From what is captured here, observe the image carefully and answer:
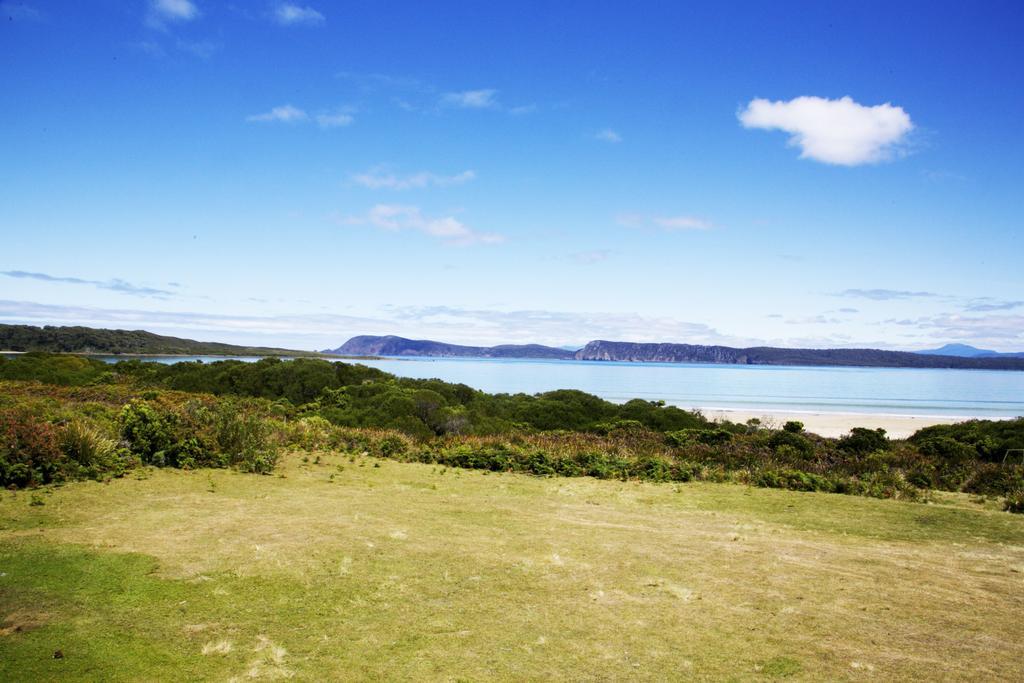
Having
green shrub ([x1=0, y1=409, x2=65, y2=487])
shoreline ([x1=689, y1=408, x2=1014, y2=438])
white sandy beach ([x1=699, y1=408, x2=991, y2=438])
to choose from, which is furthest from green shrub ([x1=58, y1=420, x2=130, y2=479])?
shoreline ([x1=689, y1=408, x2=1014, y2=438])

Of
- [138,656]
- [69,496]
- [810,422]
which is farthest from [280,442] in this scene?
[810,422]

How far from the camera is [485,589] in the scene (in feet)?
21.1

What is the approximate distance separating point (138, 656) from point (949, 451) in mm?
18547

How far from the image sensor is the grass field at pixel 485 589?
4.92 m

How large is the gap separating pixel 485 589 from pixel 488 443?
9.98 metres

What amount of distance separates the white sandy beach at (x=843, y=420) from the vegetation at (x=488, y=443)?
16.9 metres

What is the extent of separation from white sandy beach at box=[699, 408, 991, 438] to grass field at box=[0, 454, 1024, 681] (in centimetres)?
→ 2860

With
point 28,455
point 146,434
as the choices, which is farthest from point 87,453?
point 146,434

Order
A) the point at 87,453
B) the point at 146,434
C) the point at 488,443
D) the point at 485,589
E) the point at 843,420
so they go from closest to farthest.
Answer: the point at 485,589 → the point at 87,453 → the point at 146,434 → the point at 488,443 → the point at 843,420

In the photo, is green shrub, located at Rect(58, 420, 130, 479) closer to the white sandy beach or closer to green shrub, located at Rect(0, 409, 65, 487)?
green shrub, located at Rect(0, 409, 65, 487)

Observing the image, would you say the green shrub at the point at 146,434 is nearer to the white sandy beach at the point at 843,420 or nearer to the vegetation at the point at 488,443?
A: the vegetation at the point at 488,443

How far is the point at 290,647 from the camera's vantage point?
5.05m

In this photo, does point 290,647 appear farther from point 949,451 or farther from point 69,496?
point 949,451

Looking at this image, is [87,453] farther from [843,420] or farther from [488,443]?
[843,420]
